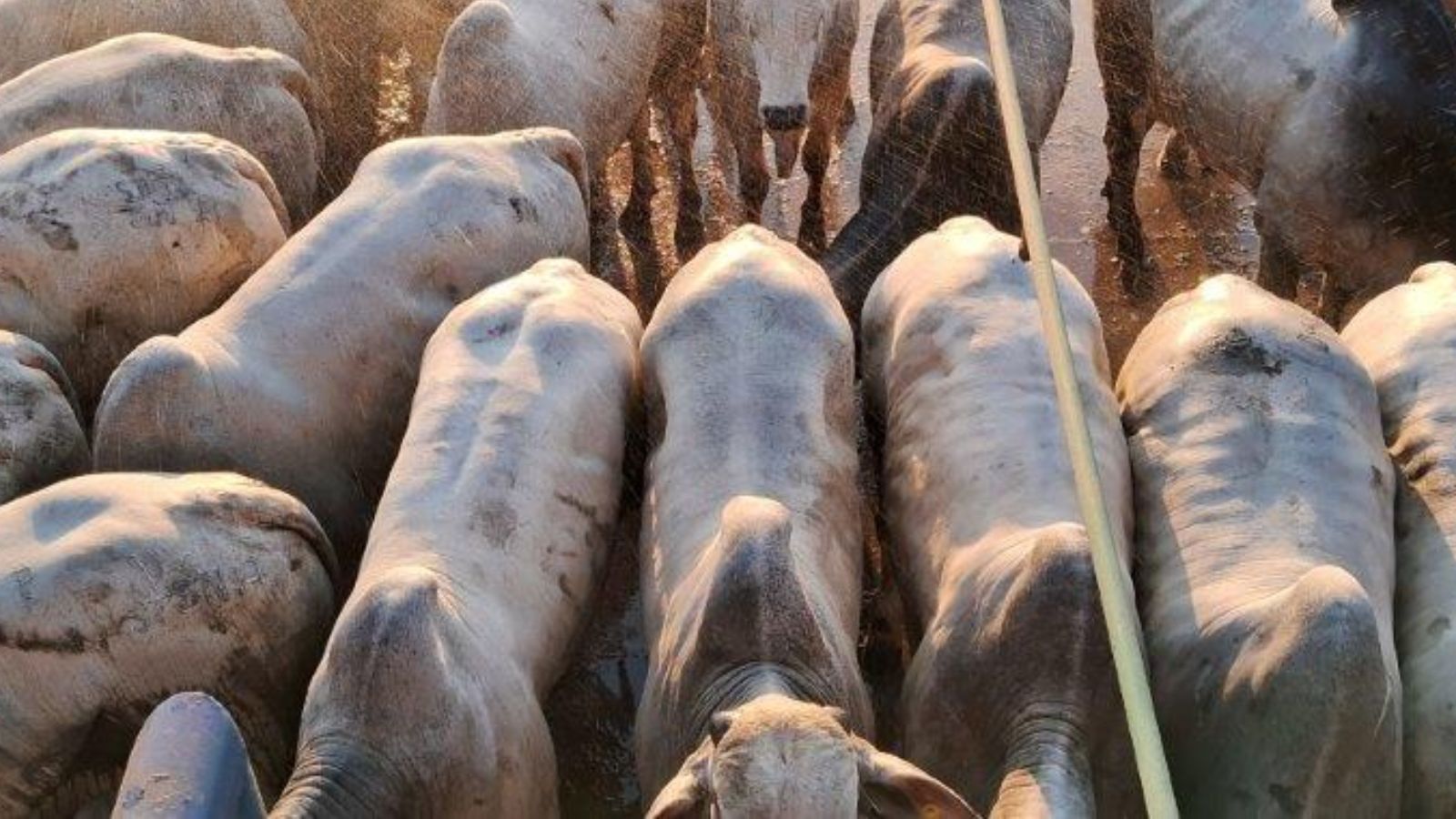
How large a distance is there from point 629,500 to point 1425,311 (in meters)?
2.21

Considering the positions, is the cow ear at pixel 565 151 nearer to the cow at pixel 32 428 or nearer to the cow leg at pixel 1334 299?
the cow at pixel 32 428

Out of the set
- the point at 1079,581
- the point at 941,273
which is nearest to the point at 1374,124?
the point at 941,273

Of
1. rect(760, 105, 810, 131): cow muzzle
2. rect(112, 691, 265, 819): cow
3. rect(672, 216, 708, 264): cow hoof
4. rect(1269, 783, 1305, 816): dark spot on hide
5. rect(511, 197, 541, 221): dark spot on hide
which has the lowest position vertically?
rect(672, 216, 708, 264): cow hoof

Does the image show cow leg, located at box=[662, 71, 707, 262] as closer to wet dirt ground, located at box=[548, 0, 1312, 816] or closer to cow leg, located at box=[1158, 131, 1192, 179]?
wet dirt ground, located at box=[548, 0, 1312, 816]

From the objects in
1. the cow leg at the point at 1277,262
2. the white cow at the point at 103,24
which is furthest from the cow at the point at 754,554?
the white cow at the point at 103,24

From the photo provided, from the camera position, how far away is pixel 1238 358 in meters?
5.21

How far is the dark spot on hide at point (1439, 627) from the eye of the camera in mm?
Answer: 4641

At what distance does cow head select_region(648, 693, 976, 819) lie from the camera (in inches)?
143

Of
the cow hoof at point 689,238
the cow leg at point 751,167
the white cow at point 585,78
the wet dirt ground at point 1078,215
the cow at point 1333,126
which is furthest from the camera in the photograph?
the cow hoof at point 689,238

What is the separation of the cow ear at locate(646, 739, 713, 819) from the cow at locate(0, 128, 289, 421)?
2939 mm

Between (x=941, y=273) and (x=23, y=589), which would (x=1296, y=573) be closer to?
(x=941, y=273)

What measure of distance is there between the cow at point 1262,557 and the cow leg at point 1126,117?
8.36ft

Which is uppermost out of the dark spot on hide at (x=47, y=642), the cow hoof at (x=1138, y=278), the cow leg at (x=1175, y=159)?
the dark spot on hide at (x=47, y=642)

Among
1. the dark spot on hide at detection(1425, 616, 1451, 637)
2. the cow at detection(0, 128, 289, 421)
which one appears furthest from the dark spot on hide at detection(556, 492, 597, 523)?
the dark spot on hide at detection(1425, 616, 1451, 637)
